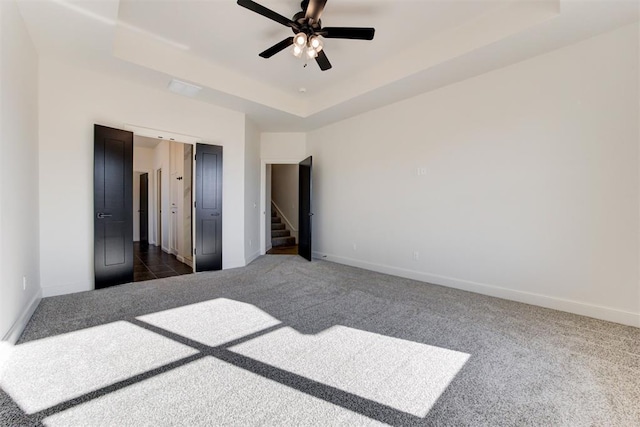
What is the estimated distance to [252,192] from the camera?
5.97m

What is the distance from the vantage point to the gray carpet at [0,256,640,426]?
1.57m

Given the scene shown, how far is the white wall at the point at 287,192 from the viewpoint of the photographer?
8672mm

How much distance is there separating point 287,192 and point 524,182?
6.57 metres

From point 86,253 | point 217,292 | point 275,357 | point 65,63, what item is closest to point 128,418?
point 275,357

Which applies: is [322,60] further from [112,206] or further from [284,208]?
[284,208]

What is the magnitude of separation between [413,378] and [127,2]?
4243 millimetres

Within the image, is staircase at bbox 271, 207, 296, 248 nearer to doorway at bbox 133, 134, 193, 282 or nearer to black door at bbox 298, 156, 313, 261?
black door at bbox 298, 156, 313, 261

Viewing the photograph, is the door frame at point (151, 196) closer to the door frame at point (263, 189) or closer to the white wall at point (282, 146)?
the door frame at point (263, 189)

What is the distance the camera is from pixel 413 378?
1.89 meters

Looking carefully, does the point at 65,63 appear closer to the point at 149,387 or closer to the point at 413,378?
the point at 149,387

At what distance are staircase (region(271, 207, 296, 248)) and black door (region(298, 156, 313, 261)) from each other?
65.2 inches

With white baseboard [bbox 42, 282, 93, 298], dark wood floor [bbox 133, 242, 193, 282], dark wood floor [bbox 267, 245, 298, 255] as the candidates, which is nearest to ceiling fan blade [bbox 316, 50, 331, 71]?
dark wood floor [bbox 133, 242, 193, 282]

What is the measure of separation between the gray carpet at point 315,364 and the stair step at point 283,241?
4482 mm

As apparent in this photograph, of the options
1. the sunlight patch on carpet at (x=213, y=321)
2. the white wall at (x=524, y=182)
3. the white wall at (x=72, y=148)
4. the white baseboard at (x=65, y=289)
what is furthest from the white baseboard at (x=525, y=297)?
the white wall at (x=72, y=148)
